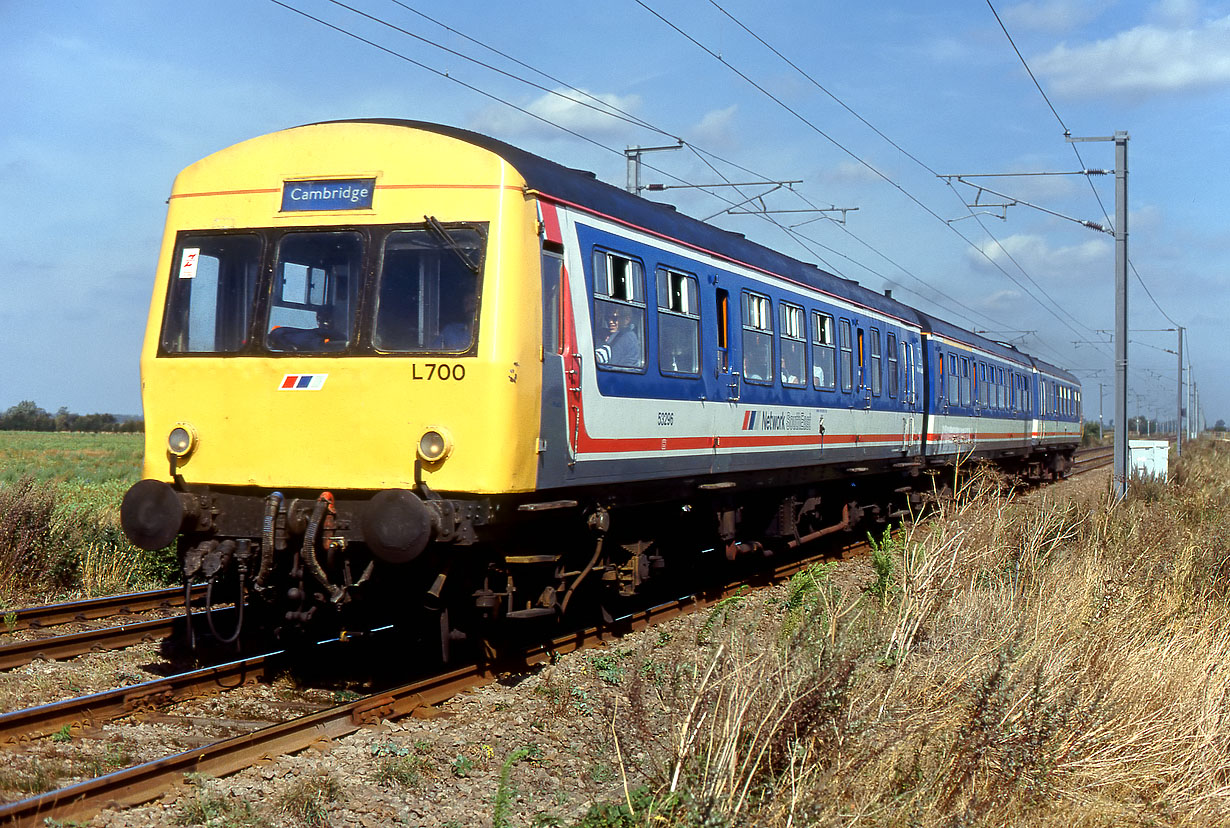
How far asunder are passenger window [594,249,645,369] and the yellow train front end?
40.5 inches

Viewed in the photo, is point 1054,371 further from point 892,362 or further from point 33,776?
point 33,776

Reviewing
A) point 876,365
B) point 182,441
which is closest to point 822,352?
point 876,365

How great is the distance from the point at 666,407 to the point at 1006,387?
19.0 metres

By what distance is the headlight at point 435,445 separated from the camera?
7137 mm

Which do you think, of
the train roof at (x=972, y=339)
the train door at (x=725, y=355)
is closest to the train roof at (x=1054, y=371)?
the train roof at (x=972, y=339)

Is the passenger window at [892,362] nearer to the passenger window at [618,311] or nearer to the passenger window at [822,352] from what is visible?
the passenger window at [822,352]

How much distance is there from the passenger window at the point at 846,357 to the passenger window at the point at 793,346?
1487 millimetres

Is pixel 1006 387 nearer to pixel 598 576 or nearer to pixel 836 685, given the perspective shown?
pixel 598 576

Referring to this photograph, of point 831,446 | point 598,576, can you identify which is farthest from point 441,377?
point 831,446

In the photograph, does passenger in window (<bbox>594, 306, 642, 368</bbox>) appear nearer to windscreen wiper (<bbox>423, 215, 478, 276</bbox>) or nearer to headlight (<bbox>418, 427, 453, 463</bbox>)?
windscreen wiper (<bbox>423, 215, 478, 276</bbox>)

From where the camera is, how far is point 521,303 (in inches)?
290

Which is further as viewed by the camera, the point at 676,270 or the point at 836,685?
the point at 676,270

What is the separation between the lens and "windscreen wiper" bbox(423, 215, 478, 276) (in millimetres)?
7370

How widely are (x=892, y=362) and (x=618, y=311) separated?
8976 mm
